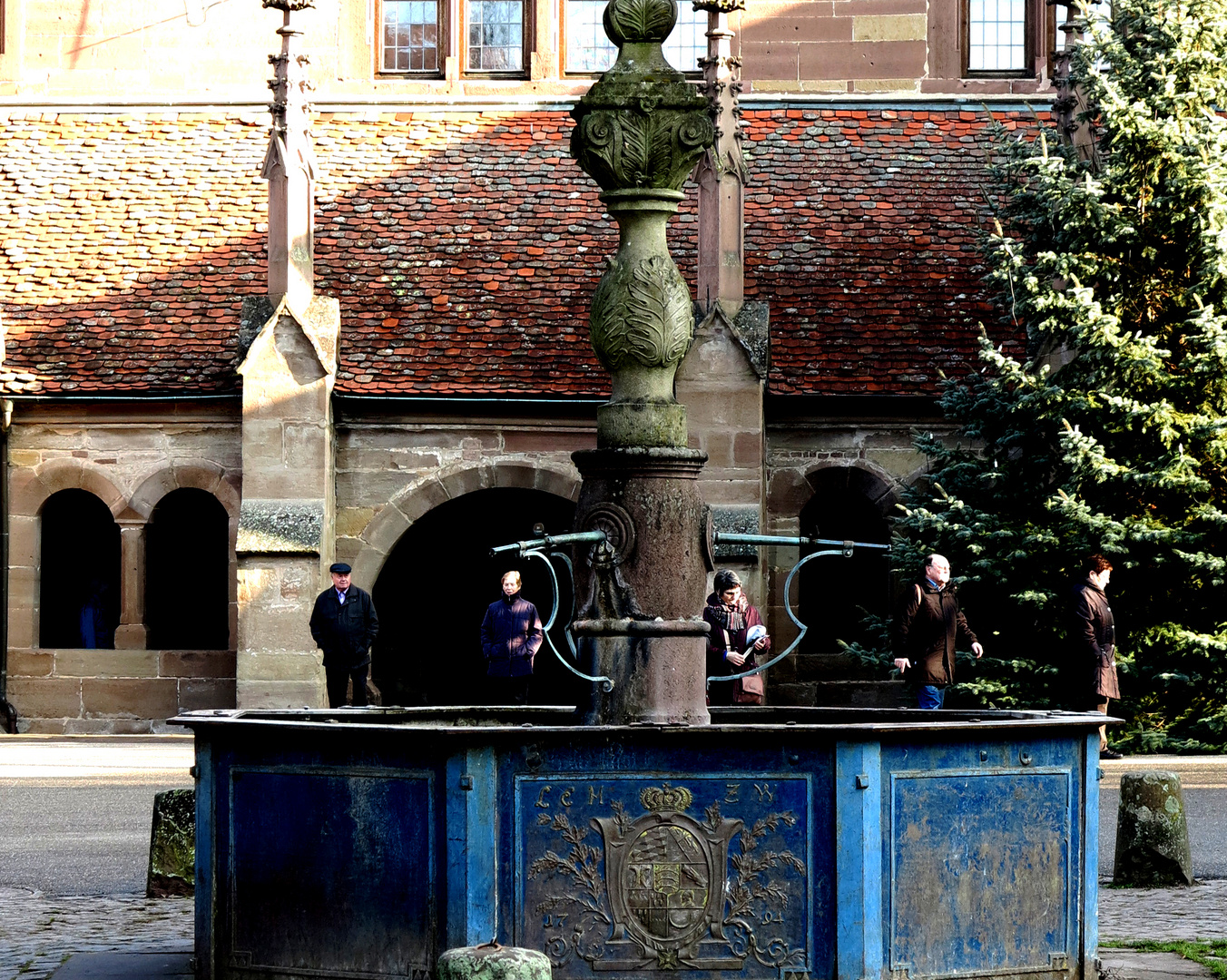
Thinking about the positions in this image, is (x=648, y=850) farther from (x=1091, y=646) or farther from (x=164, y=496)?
(x=164, y=496)

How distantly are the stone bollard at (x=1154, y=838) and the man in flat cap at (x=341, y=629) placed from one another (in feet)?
25.1

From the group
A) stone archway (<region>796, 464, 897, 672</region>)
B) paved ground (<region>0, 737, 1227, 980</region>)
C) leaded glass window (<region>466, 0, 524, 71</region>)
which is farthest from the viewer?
leaded glass window (<region>466, 0, 524, 71</region>)

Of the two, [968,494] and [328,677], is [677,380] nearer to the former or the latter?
[968,494]

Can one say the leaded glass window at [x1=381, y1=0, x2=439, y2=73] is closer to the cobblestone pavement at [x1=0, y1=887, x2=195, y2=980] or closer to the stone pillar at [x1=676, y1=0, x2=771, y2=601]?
the stone pillar at [x1=676, y1=0, x2=771, y2=601]

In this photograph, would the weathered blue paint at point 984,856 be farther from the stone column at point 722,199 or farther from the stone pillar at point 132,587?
the stone pillar at point 132,587

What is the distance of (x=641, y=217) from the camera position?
789 centimetres

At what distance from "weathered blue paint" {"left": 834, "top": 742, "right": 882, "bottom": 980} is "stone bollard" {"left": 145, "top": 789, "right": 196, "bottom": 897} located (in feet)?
13.6

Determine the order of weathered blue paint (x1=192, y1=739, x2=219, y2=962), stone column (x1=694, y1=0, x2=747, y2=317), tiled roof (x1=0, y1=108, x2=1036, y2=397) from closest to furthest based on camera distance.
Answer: weathered blue paint (x1=192, y1=739, x2=219, y2=962)
stone column (x1=694, y1=0, x2=747, y2=317)
tiled roof (x1=0, y1=108, x2=1036, y2=397)

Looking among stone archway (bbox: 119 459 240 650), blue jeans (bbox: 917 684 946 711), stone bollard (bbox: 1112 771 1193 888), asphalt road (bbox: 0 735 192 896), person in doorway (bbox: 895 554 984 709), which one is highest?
stone archway (bbox: 119 459 240 650)

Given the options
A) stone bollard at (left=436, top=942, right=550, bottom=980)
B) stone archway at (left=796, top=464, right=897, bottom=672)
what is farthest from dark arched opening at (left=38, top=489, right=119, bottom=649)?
stone bollard at (left=436, top=942, right=550, bottom=980)

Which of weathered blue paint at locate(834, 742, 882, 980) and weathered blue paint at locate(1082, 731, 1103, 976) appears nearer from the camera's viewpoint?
weathered blue paint at locate(834, 742, 882, 980)

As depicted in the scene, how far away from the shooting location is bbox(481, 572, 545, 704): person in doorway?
1617 centimetres

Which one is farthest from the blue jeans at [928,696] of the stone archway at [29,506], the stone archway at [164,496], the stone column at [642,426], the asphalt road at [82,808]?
the stone archway at [29,506]

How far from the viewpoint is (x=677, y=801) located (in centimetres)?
657
